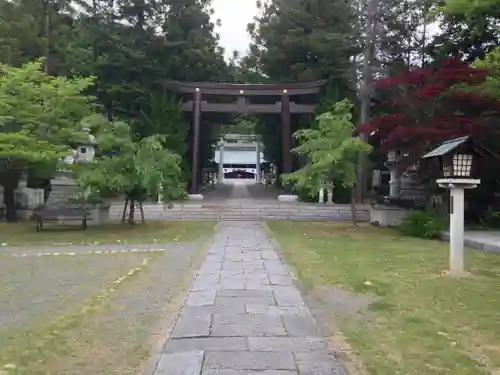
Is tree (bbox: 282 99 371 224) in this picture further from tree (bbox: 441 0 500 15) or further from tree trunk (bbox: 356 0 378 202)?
tree trunk (bbox: 356 0 378 202)

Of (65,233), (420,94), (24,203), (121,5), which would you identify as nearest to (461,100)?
(420,94)

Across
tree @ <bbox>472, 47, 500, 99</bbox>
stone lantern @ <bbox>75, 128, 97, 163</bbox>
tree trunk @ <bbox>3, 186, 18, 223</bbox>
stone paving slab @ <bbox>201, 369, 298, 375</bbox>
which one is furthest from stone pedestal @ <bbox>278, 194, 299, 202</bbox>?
stone paving slab @ <bbox>201, 369, 298, 375</bbox>

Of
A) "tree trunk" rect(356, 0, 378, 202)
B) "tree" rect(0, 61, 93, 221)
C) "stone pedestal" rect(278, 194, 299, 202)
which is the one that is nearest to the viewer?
"tree" rect(0, 61, 93, 221)

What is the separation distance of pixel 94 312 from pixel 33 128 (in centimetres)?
1139

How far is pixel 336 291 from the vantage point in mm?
6828

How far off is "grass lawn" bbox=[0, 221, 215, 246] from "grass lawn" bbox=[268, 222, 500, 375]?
344cm

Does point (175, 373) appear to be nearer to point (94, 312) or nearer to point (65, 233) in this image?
point (94, 312)

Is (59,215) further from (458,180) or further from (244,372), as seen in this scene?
(244,372)

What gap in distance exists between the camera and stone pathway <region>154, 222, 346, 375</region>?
12.7 ft

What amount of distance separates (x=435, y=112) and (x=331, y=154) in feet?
9.94

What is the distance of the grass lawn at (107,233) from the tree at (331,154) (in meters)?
3.37

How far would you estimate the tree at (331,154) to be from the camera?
51.3ft

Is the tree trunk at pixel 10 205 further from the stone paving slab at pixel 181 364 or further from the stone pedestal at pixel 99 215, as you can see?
the stone paving slab at pixel 181 364

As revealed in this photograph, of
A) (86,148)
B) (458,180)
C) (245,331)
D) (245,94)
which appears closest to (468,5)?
(458,180)
